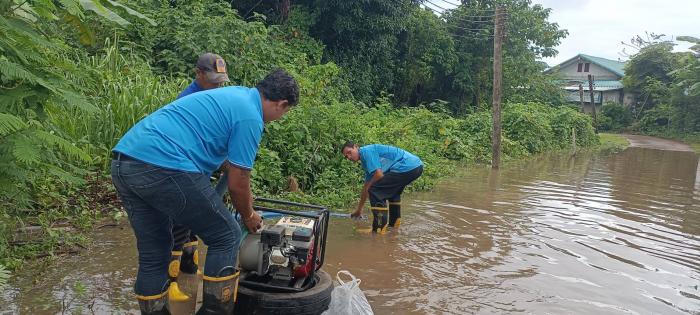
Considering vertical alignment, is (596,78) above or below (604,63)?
below

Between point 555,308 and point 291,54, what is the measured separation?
11495 millimetres

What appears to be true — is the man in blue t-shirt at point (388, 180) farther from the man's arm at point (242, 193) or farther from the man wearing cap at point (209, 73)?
the man's arm at point (242, 193)

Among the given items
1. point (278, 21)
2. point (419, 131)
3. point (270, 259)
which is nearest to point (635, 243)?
point (270, 259)

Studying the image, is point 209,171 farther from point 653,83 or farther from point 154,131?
point 653,83

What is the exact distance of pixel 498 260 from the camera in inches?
255

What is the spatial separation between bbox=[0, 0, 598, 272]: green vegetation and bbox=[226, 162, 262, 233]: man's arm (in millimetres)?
1426

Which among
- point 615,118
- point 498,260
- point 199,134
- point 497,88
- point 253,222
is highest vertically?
point 497,88

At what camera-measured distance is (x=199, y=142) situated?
311cm

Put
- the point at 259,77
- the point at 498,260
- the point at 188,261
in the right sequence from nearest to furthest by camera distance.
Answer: the point at 188,261 < the point at 498,260 < the point at 259,77

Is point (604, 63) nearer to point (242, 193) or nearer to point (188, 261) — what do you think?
point (188, 261)

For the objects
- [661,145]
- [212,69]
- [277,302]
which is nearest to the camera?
[277,302]

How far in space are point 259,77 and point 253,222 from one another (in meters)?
8.21

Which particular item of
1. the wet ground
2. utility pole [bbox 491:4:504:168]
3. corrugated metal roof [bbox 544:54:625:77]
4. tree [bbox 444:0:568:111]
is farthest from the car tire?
corrugated metal roof [bbox 544:54:625:77]

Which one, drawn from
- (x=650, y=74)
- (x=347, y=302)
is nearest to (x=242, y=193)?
(x=347, y=302)
